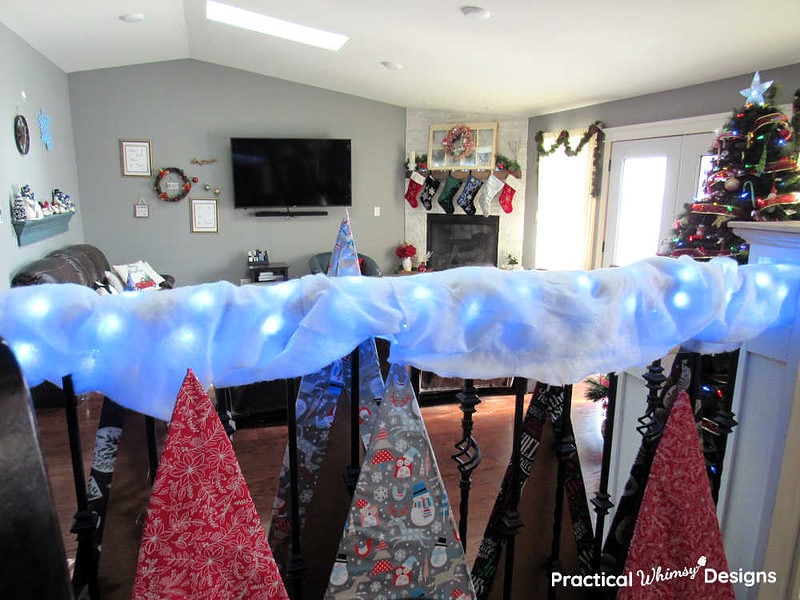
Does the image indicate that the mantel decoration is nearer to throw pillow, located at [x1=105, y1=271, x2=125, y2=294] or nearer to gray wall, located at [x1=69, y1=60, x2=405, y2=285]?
gray wall, located at [x1=69, y1=60, x2=405, y2=285]

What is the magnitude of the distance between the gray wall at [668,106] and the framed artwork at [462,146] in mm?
573

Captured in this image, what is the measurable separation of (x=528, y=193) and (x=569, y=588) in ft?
21.3

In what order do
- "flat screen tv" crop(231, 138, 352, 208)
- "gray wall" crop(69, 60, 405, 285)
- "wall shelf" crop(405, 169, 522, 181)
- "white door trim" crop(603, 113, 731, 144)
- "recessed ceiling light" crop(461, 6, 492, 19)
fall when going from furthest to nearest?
"wall shelf" crop(405, 169, 522, 181) → "flat screen tv" crop(231, 138, 352, 208) → "gray wall" crop(69, 60, 405, 285) → "white door trim" crop(603, 113, 731, 144) → "recessed ceiling light" crop(461, 6, 492, 19)

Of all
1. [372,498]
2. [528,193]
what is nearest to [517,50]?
[528,193]

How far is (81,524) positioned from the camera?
79 centimetres

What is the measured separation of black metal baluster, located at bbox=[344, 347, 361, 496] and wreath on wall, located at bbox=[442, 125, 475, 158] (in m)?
6.39

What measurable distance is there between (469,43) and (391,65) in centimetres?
116

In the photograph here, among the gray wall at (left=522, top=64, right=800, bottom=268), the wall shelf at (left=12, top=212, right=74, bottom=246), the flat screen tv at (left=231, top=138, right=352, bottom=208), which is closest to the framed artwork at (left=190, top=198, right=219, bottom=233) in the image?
the flat screen tv at (left=231, top=138, right=352, bottom=208)

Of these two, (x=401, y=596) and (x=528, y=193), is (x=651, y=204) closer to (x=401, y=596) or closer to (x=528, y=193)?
(x=528, y=193)

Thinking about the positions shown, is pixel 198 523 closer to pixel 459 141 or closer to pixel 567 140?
pixel 567 140

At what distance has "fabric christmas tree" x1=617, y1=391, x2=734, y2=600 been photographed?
38.6 inches

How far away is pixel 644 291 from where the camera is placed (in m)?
0.91

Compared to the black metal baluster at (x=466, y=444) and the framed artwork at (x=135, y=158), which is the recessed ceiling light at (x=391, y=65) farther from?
the black metal baluster at (x=466, y=444)

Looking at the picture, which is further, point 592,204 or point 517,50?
point 592,204
